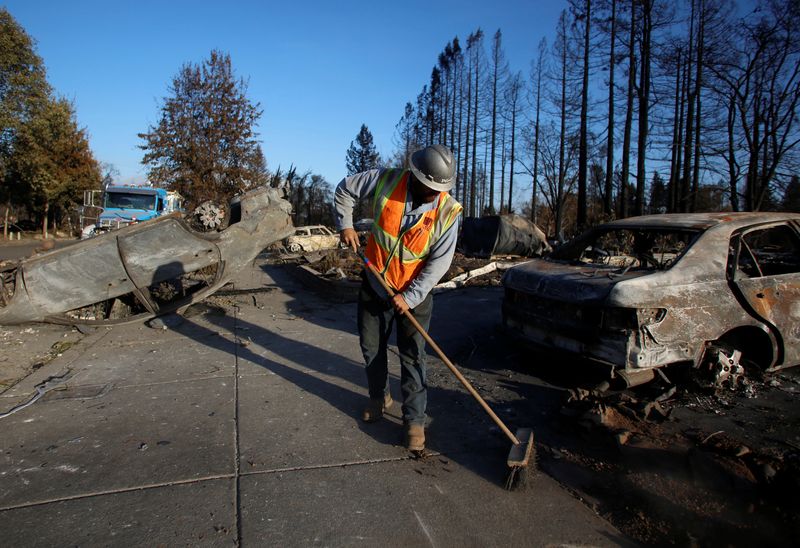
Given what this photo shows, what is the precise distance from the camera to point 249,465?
274cm

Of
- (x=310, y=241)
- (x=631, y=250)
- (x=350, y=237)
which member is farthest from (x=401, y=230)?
(x=310, y=241)

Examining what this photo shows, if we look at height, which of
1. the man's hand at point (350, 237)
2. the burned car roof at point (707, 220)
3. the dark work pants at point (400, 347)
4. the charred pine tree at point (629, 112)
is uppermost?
the charred pine tree at point (629, 112)

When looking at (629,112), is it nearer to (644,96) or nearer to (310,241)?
(644,96)

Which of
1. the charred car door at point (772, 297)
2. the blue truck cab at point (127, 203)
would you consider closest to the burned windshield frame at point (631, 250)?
the charred car door at point (772, 297)

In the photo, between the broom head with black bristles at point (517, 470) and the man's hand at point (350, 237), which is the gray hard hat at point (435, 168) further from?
the broom head with black bristles at point (517, 470)

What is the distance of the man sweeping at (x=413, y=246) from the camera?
295cm

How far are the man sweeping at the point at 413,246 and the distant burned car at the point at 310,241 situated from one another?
46.6 ft

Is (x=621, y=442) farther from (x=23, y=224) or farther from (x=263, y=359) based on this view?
(x=23, y=224)

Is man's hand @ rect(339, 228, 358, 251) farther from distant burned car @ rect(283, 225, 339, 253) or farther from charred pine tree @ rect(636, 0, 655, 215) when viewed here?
charred pine tree @ rect(636, 0, 655, 215)

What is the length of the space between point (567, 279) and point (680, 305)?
2.74ft

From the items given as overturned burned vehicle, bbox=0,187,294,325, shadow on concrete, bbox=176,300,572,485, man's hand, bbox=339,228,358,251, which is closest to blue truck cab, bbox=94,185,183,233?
overturned burned vehicle, bbox=0,187,294,325

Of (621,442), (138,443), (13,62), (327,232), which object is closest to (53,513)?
A: (138,443)

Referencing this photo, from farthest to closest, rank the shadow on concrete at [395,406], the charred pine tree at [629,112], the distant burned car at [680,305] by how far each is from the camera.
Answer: the charred pine tree at [629,112], the distant burned car at [680,305], the shadow on concrete at [395,406]

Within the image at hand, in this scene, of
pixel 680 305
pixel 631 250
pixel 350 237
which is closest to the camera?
pixel 350 237
